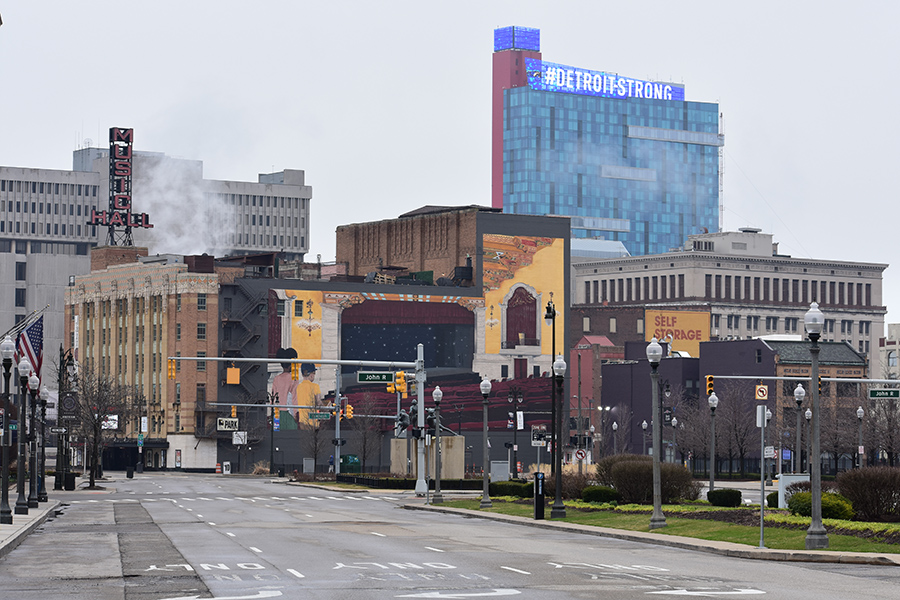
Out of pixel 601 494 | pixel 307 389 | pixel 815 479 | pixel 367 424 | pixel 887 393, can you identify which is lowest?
pixel 601 494

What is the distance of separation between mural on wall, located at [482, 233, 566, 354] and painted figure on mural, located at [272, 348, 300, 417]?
2520cm

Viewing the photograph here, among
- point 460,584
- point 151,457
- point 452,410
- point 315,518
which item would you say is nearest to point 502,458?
point 452,410

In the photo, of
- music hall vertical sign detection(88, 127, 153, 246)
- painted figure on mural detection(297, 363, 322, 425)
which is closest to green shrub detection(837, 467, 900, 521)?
painted figure on mural detection(297, 363, 322, 425)

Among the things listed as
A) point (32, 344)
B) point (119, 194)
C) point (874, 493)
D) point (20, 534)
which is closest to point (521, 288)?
point (119, 194)

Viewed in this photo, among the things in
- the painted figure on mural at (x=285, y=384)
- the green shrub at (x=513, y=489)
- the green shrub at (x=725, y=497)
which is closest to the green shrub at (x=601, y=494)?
the green shrub at (x=725, y=497)

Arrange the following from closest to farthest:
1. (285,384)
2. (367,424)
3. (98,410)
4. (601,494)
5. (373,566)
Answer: (373,566), (601,494), (98,410), (367,424), (285,384)

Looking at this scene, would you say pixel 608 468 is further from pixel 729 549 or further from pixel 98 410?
pixel 98 410

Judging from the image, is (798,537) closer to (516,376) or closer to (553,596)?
(553,596)

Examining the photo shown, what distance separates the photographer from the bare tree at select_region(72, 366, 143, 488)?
90.3 meters

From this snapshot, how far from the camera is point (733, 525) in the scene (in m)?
40.2

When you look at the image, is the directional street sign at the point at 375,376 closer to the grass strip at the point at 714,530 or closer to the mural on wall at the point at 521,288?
the grass strip at the point at 714,530

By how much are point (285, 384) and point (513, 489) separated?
91.5m

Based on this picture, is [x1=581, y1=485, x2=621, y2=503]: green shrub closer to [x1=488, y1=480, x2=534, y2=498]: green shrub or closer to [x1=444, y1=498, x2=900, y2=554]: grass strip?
[x1=444, y1=498, x2=900, y2=554]: grass strip

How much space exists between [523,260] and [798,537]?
5343 inches
